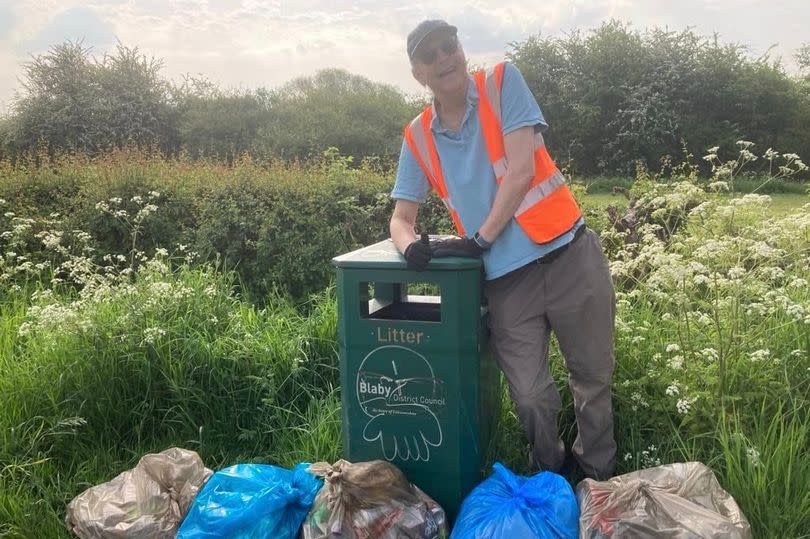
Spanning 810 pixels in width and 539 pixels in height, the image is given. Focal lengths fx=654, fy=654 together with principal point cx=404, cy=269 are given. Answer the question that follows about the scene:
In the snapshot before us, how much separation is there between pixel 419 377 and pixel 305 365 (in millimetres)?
1448

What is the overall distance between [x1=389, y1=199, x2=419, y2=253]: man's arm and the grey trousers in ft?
1.23

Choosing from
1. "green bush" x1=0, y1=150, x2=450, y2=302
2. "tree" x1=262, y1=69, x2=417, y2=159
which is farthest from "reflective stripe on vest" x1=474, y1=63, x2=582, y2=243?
"tree" x1=262, y1=69, x2=417, y2=159

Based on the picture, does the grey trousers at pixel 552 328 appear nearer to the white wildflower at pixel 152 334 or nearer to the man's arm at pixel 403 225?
the man's arm at pixel 403 225

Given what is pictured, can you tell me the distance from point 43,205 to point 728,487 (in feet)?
22.1

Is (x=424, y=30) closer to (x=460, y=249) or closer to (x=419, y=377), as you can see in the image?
(x=460, y=249)

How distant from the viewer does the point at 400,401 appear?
100 inches

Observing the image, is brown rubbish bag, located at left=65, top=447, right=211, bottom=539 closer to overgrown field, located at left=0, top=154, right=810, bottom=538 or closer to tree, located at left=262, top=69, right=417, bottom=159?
overgrown field, located at left=0, top=154, right=810, bottom=538

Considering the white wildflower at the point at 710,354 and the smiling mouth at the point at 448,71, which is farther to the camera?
the white wildflower at the point at 710,354

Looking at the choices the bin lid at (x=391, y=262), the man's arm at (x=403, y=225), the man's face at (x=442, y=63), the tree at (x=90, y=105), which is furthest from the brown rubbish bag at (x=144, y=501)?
the tree at (x=90, y=105)

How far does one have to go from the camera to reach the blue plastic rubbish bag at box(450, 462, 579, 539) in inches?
86.7

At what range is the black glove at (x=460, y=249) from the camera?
250 centimetres

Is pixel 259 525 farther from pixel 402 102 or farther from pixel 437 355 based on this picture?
pixel 402 102

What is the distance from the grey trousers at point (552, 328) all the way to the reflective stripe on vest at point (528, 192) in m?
0.12

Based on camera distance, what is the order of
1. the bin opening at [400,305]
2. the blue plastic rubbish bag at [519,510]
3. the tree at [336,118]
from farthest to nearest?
the tree at [336,118] < the bin opening at [400,305] < the blue plastic rubbish bag at [519,510]
